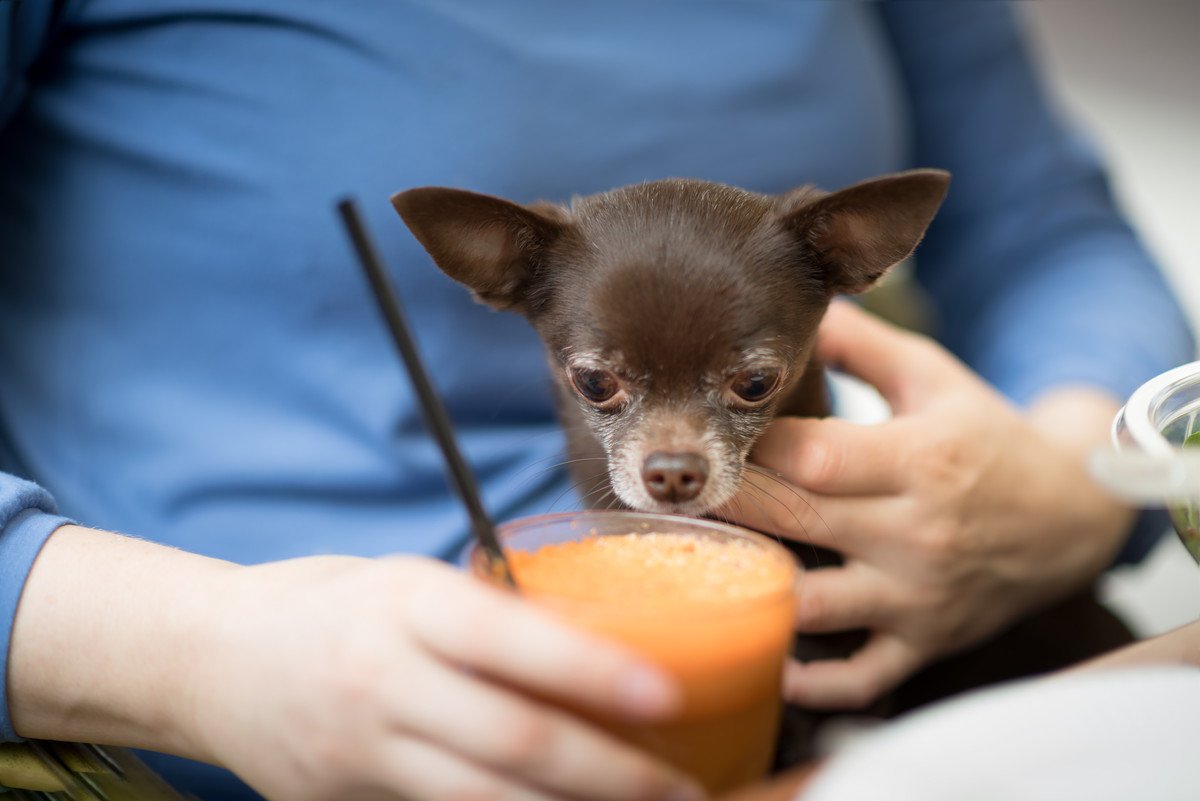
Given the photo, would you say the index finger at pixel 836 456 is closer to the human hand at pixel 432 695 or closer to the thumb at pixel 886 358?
the thumb at pixel 886 358

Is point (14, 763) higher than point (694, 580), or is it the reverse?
point (694, 580)

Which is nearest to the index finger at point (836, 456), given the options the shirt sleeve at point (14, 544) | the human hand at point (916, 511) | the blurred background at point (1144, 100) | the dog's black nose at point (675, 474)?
the human hand at point (916, 511)

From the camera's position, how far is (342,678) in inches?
24.4

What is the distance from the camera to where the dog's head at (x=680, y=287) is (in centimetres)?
104

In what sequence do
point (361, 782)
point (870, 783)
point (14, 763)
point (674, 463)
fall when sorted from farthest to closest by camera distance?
1. point (674, 463)
2. point (14, 763)
3. point (361, 782)
4. point (870, 783)

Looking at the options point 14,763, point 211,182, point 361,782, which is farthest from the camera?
point 211,182

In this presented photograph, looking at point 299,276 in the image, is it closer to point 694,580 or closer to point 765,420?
point 765,420

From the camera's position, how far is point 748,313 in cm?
105

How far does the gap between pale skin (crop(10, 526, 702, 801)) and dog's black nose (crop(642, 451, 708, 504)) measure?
16.4 inches

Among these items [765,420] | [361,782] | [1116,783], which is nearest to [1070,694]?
[1116,783]

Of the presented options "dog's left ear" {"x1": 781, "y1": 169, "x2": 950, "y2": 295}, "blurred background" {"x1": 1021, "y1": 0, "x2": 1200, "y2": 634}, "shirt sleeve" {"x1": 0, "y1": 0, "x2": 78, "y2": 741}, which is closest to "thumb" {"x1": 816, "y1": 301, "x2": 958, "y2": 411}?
"dog's left ear" {"x1": 781, "y1": 169, "x2": 950, "y2": 295}

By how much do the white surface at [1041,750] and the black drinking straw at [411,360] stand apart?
0.26 m

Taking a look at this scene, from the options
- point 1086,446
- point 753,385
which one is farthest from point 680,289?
point 1086,446

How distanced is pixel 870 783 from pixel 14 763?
747mm
